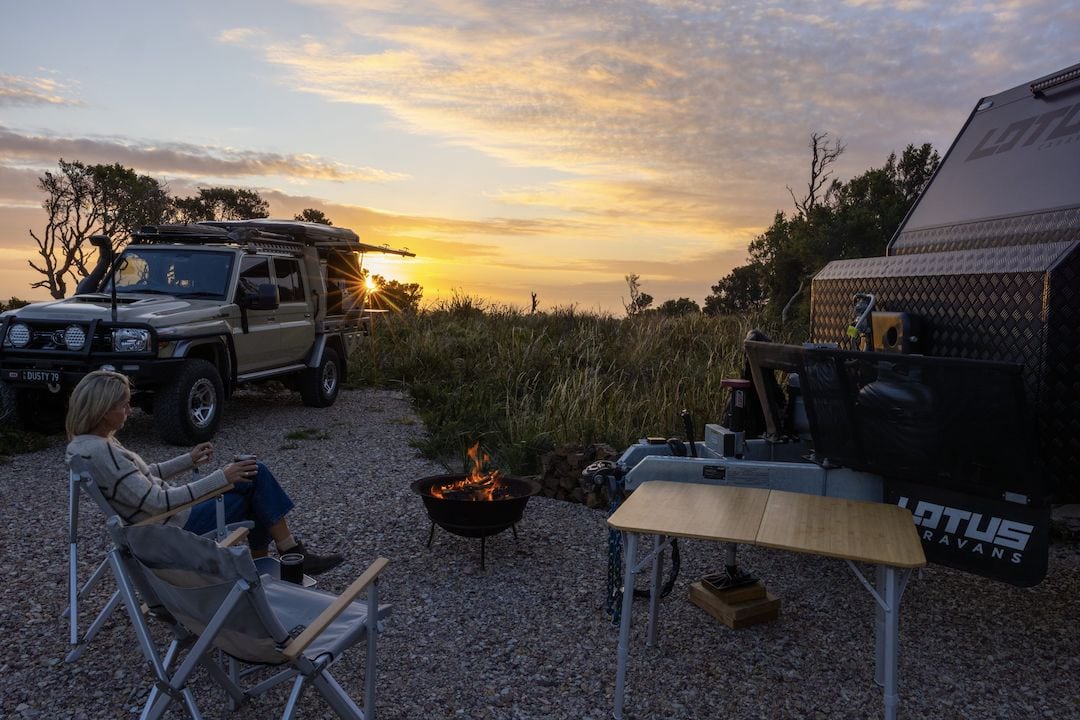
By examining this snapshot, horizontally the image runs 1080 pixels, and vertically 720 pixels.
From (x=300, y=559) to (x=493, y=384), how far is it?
681 cm

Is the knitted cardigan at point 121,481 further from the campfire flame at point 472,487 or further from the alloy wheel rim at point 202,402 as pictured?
the alloy wheel rim at point 202,402

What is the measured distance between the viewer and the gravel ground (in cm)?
321

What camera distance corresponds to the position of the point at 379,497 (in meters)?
6.14

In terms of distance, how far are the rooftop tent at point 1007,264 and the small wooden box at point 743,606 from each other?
1389 millimetres

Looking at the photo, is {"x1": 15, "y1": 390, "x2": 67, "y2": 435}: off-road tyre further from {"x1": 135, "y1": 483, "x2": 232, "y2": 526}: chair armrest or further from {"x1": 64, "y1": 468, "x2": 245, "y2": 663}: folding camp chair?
{"x1": 135, "y1": 483, "x2": 232, "y2": 526}: chair armrest

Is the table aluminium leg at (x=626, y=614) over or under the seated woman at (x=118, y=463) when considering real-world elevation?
under

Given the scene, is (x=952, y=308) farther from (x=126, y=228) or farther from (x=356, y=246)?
(x=126, y=228)

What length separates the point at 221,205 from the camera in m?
26.4

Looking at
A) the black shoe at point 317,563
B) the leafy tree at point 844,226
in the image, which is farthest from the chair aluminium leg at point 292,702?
the leafy tree at point 844,226

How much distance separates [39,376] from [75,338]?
1.57 ft

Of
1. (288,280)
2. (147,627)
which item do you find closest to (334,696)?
(147,627)

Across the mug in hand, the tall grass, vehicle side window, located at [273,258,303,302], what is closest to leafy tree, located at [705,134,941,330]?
the tall grass

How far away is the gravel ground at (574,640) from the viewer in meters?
3.21

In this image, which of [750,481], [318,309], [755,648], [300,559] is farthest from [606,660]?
[318,309]
